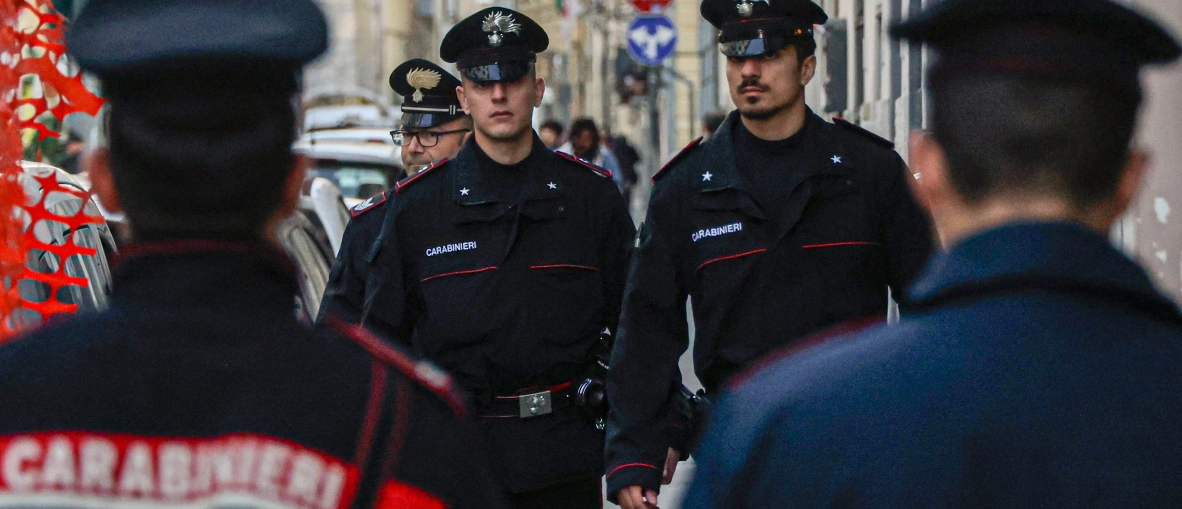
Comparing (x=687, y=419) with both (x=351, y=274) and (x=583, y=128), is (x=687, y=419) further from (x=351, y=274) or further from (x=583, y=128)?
(x=583, y=128)

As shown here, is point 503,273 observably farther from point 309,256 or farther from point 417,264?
point 309,256

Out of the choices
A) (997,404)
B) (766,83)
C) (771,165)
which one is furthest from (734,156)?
(997,404)

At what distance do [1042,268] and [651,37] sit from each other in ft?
70.2

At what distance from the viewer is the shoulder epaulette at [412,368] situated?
79.2 inches

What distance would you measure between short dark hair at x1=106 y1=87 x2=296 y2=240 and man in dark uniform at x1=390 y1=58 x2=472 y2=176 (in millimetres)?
5123

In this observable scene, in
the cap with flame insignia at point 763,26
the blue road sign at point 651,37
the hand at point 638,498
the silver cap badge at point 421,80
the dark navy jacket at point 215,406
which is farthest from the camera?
the blue road sign at point 651,37

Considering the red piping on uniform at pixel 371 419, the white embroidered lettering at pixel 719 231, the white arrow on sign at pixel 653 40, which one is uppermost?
the red piping on uniform at pixel 371 419

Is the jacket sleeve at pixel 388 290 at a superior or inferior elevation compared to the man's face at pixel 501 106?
inferior

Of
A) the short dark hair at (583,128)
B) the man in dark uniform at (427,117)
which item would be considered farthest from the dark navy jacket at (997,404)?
the short dark hair at (583,128)

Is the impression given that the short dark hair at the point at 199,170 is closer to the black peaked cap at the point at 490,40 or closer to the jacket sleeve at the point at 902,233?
the jacket sleeve at the point at 902,233

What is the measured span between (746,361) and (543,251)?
0.95 m

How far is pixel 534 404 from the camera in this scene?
535 cm

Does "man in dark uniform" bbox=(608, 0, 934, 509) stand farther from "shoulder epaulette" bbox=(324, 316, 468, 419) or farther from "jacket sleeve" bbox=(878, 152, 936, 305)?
"shoulder epaulette" bbox=(324, 316, 468, 419)

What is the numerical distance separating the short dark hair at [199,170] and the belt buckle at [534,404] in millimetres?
3330
